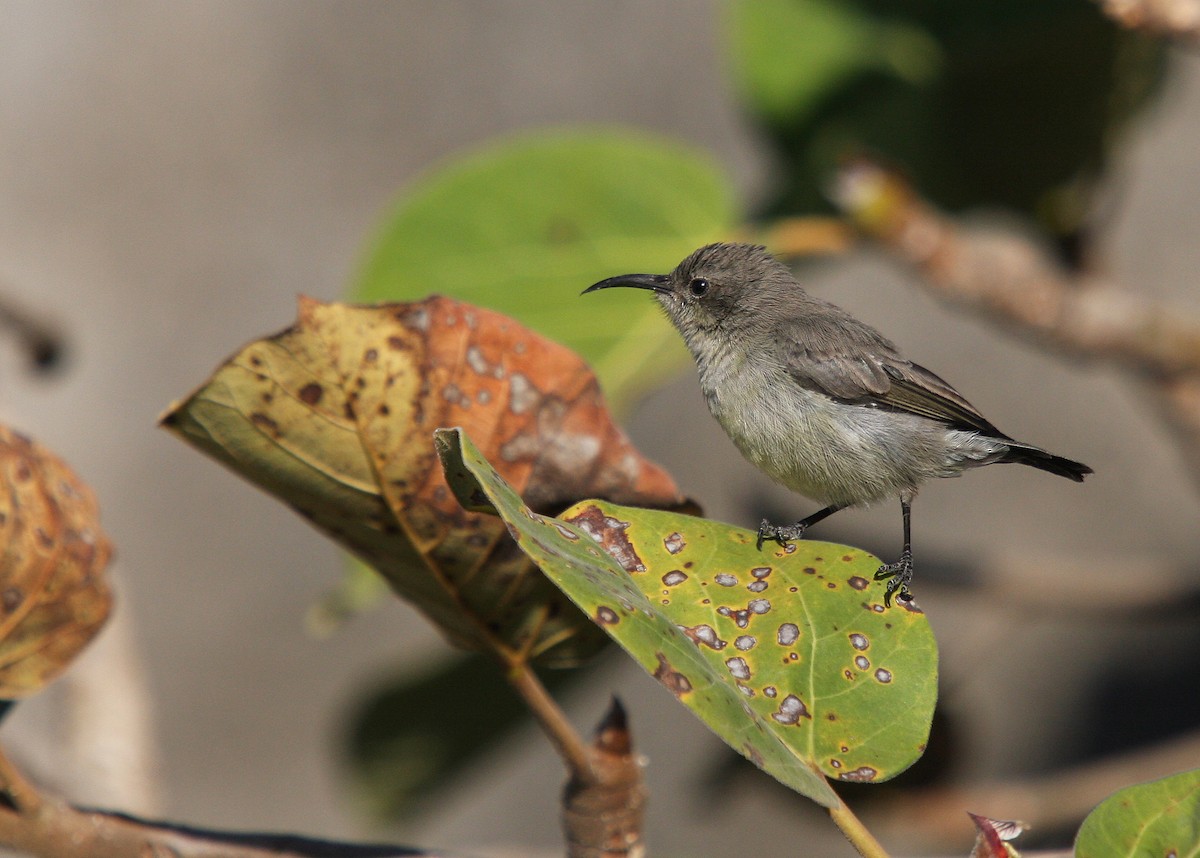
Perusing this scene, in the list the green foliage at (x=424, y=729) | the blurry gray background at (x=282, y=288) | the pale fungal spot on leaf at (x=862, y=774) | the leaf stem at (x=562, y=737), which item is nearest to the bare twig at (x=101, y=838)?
the leaf stem at (x=562, y=737)

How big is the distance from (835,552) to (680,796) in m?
3.04

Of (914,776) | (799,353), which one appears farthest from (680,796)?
Answer: (799,353)

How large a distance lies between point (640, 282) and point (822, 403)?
1.48 feet

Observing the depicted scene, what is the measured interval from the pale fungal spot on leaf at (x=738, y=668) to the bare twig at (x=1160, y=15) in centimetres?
133

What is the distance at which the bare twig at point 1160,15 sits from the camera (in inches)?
78.0

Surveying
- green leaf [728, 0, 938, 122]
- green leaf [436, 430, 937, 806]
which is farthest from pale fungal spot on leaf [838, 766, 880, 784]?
green leaf [728, 0, 938, 122]

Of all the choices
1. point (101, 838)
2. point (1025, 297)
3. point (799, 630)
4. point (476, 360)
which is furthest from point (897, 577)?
point (1025, 297)

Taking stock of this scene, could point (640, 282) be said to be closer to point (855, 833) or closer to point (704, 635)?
point (704, 635)

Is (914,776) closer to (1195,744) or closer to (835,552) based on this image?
(1195,744)

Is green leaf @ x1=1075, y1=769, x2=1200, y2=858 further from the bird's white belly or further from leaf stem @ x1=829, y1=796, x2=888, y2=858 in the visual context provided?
the bird's white belly

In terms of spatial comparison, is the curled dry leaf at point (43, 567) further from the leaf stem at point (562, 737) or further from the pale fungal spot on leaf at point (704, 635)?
the pale fungal spot on leaf at point (704, 635)

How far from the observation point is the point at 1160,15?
2.00 m

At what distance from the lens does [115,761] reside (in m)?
2.08

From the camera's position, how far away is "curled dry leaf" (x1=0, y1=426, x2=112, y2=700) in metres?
1.30
